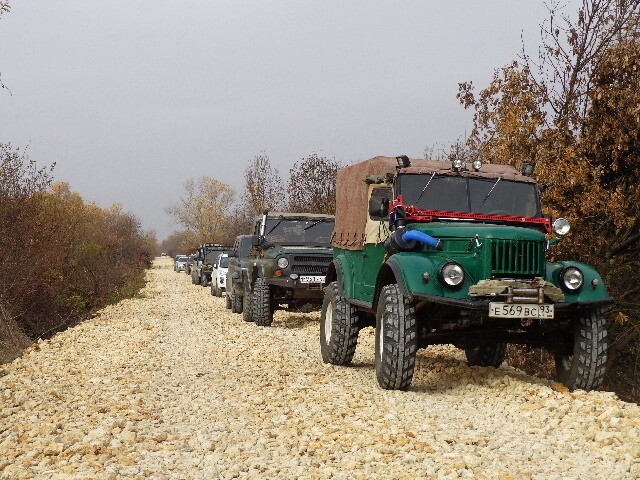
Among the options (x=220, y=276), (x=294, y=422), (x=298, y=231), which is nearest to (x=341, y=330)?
(x=294, y=422)

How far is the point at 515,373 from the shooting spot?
28.9 ft

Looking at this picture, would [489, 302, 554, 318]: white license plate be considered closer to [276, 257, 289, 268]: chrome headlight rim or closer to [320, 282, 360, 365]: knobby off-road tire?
[320, 282, 360, 365]: knobby off-road tire

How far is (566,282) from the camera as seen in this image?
23.1ft

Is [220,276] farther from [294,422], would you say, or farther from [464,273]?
[294,422]

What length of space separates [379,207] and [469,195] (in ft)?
3.43

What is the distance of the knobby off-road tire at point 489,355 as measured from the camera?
919 cm

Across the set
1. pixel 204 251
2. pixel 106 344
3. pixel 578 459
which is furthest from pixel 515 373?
Result: pixel 204 251

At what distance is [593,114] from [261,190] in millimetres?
28449

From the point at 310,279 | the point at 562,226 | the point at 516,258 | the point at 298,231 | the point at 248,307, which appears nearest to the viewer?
the point at 516,258

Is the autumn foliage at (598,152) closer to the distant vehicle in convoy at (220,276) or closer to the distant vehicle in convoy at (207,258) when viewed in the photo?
the distant vehicle in convoy at (220,276)

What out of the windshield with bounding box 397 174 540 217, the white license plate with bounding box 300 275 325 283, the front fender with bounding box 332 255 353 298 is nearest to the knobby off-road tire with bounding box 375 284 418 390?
the windshield with bounding box 397 174 540 217

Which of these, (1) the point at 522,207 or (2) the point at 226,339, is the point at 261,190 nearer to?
(2) the point at 226,339

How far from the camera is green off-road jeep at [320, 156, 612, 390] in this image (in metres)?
6.82

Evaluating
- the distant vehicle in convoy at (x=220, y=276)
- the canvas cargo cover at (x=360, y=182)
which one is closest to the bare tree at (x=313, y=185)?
the distant vehicle in convoy at (x=220, y=276)
